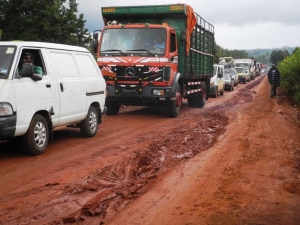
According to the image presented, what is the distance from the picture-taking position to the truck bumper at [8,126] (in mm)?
6602

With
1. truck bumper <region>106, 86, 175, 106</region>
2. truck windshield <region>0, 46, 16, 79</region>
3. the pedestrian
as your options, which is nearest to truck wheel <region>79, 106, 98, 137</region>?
truck windshield <region>0, 46, 16, 79</region>

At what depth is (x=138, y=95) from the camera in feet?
41.7

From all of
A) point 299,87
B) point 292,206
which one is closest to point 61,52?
point 292,206

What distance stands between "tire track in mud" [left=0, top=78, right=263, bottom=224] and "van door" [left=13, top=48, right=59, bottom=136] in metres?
1.61

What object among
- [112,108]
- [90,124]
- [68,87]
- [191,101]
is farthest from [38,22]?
[68,87]

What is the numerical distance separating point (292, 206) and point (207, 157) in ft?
8.71

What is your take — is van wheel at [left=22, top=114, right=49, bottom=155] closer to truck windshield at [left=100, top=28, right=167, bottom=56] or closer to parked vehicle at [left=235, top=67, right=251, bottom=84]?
truck windshield at [left=100, top=28, right=167, bottom=56]

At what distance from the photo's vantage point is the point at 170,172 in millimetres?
6570

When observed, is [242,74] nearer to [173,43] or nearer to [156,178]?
[173,43]

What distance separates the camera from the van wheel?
724 centimetres

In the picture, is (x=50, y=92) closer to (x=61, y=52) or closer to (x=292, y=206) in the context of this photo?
(x=61, y=52)

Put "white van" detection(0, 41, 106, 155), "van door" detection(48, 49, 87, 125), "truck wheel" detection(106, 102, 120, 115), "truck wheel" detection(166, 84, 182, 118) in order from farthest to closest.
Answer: "truck wheel" detection(106, 102, 120, 115)
"truck wheel" detection(166, 84, 182, 118)
"van door" detection(48, 49, 87, 125)
"white van" detection(0, 41, 106, 155)

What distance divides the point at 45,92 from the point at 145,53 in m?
5.44

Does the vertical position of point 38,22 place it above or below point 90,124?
above
